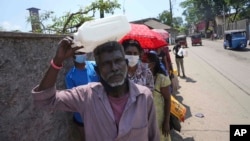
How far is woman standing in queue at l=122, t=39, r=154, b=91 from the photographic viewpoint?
3012 millimetres

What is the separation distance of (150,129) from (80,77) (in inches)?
60.0

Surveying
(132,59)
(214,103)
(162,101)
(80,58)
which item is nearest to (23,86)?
(80,58)

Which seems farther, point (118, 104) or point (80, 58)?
point (80, 58)

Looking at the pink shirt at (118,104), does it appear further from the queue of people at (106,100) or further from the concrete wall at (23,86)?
the concrete wall at (23,86)

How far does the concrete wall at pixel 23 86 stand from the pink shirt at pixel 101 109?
2.99ft

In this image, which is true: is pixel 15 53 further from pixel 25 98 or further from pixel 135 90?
pixel 135 90

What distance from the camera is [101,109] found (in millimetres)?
1792

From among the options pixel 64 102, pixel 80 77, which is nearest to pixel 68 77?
pixel 80 77

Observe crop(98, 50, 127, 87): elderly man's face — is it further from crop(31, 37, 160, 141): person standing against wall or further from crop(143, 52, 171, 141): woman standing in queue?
crop(143, 52, 171, 141): woman standing in queue

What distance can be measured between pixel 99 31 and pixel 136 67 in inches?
54.7

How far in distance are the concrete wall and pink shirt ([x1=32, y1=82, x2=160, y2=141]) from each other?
910mm

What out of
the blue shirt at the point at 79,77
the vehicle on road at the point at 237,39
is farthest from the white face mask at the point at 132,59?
the vehicle on road at the point at 237,39

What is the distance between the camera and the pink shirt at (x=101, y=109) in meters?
1.75

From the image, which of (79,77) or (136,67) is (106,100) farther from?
(79,77)
